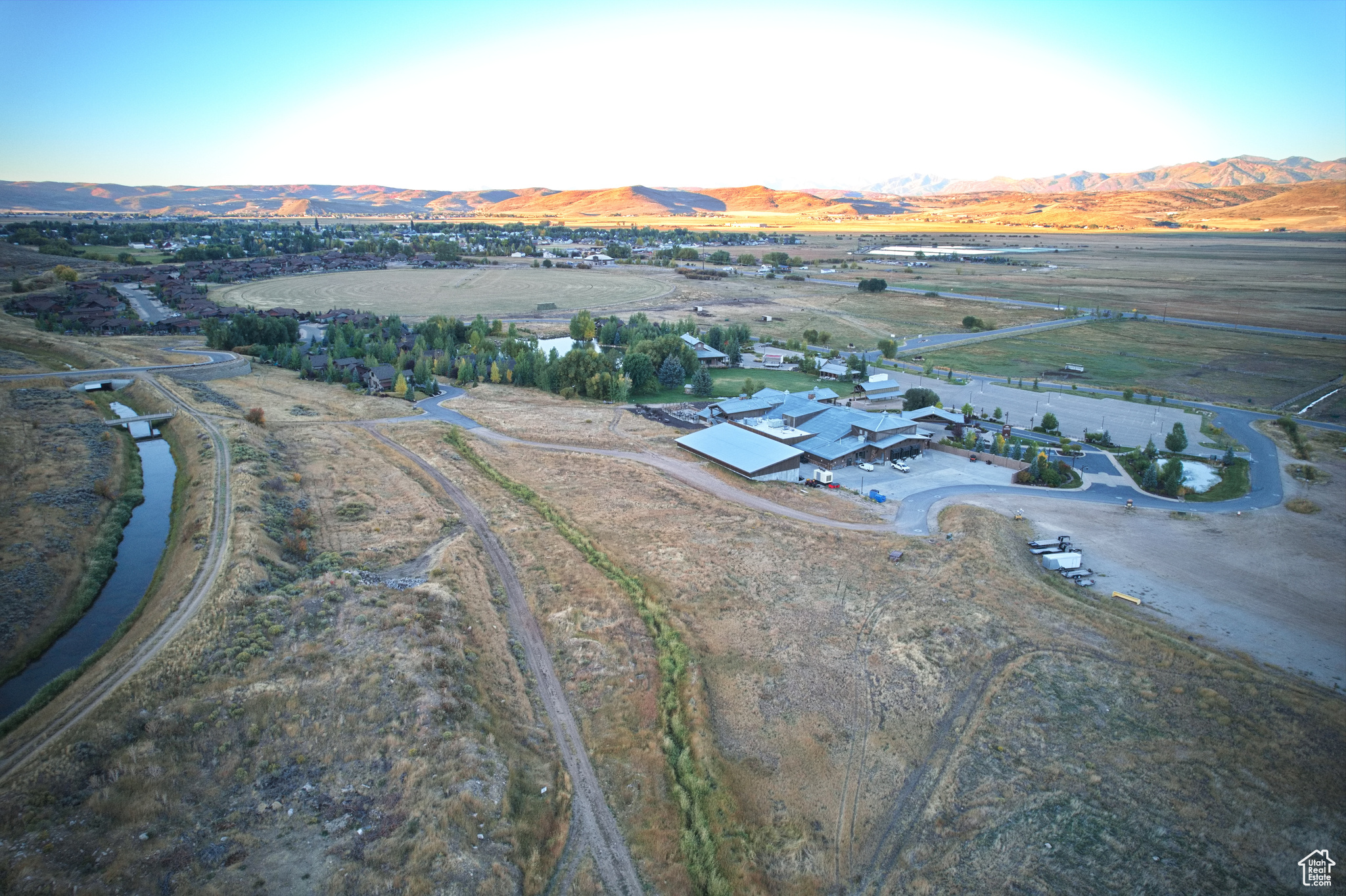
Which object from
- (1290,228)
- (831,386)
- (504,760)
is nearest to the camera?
(504,760)

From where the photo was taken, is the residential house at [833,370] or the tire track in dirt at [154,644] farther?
the residential house at [833,370]

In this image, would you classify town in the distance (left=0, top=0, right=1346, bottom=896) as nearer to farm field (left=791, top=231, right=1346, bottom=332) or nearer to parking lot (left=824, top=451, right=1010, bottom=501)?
parking lot (left=824, top=451, right=1010, bottom=501)

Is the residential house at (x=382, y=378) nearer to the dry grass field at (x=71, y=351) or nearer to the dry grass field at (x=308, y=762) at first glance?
the dry grass field at (x=71, y=351)

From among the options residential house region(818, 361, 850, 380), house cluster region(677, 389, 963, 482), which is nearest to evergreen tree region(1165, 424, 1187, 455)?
house cluster region(677, 389, 963, 482)

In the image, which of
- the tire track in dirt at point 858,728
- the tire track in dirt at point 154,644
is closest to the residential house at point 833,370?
the tire track in dirt at point 858,728

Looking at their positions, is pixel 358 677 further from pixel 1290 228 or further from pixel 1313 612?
pixel 1290 228

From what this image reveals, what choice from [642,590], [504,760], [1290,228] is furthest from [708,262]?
[1290,228]

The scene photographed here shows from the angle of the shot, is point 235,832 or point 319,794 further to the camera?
point 319,794

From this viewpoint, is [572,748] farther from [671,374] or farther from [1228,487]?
[671,374]
